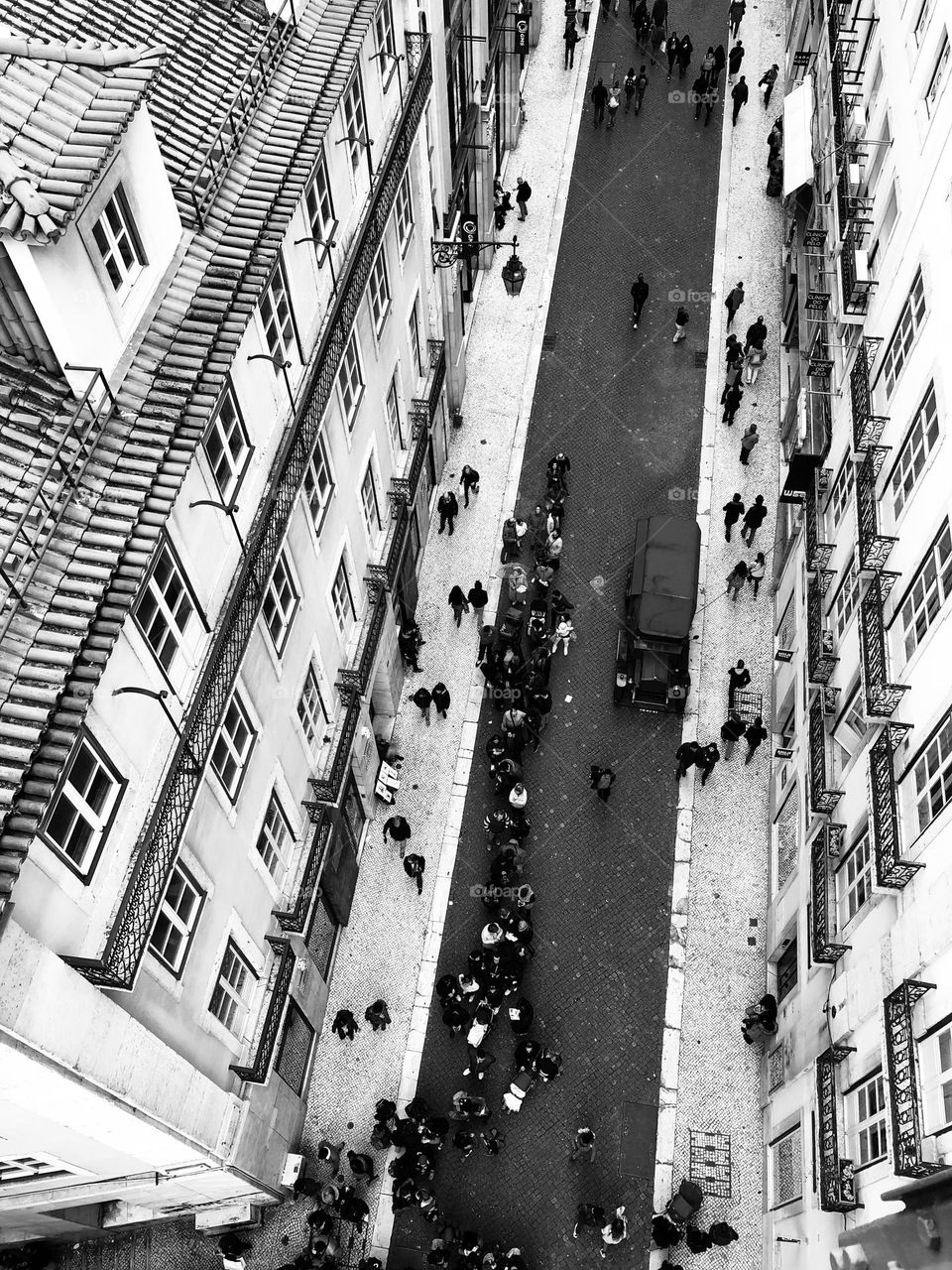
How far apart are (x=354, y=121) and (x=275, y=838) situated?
1294 centimetres

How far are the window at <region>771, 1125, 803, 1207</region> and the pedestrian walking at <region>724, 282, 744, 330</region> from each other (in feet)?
79.6

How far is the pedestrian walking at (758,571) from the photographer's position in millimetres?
28127

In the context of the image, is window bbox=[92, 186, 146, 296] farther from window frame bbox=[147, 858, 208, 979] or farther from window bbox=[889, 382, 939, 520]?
window bbox=[889, 382, 939, 520]

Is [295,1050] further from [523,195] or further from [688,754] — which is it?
[523,195]

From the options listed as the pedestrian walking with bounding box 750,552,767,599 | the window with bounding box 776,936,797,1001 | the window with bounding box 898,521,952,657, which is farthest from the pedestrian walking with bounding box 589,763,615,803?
the window with bounding box 898,521,952,657

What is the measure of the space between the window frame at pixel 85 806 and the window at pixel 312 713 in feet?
23.8

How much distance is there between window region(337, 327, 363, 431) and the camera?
20.0 metres

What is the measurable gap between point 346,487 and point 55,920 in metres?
11.7

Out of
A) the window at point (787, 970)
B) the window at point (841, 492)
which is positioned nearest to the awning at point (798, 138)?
the window at point (841, 492)

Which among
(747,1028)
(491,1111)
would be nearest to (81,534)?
(491,1111)

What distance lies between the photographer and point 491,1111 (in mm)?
21922

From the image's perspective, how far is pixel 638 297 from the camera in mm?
33969

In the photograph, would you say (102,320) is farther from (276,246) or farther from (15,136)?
(276,246)

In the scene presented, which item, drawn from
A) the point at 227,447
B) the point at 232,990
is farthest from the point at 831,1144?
the point at 227,447
